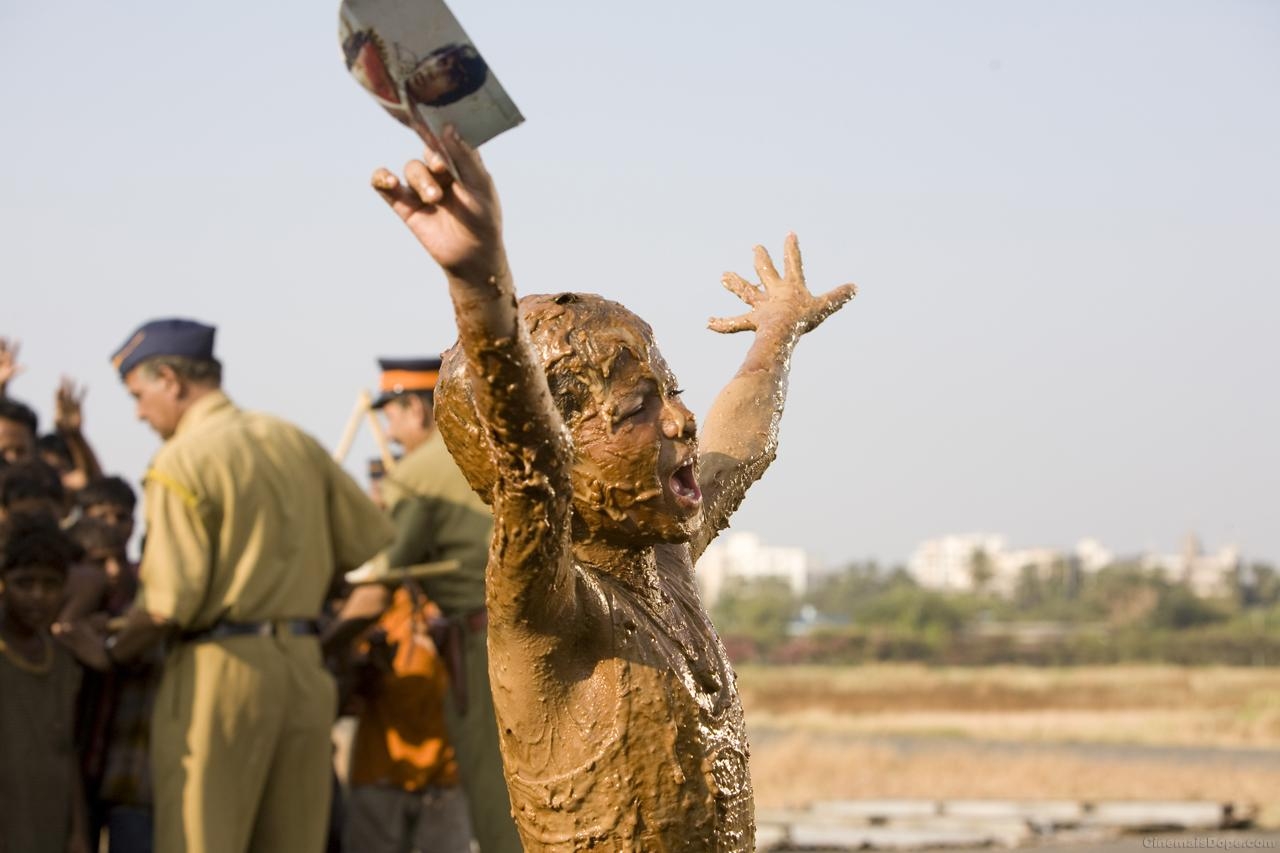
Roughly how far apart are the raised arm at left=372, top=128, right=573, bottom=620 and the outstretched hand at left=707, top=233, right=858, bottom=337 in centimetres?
157

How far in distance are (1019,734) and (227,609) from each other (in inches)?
571

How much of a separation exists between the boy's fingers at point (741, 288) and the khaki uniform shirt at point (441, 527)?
11.2 feet

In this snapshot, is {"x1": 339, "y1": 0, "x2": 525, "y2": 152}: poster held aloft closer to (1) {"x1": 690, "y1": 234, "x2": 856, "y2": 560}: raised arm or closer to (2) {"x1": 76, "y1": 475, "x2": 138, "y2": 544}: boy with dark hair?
(1) {"x1": 690, "y1": 234, "x2": 856, "y2": 560}: raised arm

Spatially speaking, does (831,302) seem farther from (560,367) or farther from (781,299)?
(560,367)

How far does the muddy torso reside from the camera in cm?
282

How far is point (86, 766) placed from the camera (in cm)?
660

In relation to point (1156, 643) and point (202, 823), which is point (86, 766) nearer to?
point (202, 823)

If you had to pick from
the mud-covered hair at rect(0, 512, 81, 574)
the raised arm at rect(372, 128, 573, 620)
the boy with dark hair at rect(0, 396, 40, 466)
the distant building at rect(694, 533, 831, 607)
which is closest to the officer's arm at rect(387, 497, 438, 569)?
the mud-covered hair at rect(0, 512, 81, 574)

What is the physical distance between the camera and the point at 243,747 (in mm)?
5992

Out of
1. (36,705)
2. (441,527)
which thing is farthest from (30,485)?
(441,527)

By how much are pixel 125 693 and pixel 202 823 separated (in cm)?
105

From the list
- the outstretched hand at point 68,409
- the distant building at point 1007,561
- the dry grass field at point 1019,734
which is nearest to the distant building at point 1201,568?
the distant building at point 1007,561

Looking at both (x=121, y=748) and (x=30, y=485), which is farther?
Answer: (x=30, y=485)

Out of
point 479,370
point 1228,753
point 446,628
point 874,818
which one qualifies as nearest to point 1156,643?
point 1228,753
